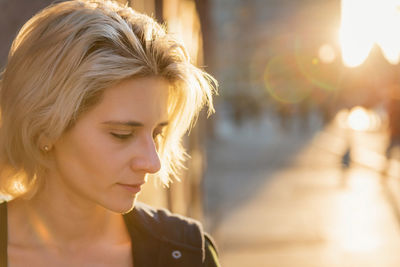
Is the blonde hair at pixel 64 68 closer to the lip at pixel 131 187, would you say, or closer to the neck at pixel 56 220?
the neck at pixel 56 220

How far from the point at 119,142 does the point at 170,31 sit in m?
3.98

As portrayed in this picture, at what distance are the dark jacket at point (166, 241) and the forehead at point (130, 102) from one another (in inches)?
19.9

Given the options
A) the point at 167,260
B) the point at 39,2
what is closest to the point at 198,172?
the point at 39,2

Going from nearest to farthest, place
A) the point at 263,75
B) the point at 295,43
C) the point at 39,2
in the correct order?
the point at 39,2 < the point at 263,75 < the point at 295,43

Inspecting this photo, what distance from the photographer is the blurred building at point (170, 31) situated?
11.1 feet

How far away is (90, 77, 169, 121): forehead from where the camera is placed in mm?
2314

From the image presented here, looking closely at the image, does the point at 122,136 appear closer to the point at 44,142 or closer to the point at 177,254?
the point at 44,142

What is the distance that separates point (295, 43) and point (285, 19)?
A: 4633mm

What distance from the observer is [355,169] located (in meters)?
13.5

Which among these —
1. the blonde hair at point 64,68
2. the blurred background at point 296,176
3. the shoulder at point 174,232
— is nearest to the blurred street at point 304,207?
the blurred background at point 296,176

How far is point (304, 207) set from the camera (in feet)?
31.8

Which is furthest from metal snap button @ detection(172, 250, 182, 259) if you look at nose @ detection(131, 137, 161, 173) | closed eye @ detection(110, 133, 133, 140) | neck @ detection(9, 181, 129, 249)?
closed eye @ detection(110, 133, 133, 140)

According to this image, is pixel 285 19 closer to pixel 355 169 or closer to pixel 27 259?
pixel 355 169

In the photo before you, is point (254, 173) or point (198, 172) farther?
point (254, 173)
